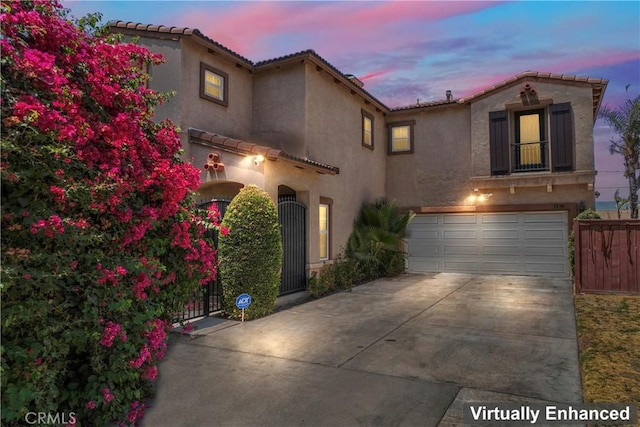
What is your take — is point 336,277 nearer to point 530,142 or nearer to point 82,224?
point 530,142

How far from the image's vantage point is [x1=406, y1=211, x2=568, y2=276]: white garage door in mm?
13875

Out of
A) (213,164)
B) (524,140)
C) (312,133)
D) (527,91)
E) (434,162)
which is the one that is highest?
(527,91)

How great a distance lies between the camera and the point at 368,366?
5.16 meters

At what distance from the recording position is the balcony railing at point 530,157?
555 inches

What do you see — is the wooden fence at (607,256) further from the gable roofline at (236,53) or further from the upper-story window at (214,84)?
the upper-story window at (214,84)

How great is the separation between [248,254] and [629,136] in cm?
1441

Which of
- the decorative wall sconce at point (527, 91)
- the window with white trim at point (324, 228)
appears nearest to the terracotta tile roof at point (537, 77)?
the decorative wall sconce at point (527, 91)

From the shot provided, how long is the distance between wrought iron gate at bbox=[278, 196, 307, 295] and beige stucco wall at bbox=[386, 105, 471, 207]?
6.71 metres

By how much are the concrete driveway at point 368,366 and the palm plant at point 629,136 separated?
26.5 ft

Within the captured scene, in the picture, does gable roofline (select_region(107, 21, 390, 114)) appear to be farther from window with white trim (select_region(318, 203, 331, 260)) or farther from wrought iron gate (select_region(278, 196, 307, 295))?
window with white trim (select_region(318, 203, 331, 260))

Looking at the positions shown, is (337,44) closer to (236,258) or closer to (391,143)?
(391,143)

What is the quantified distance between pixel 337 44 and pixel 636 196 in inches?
462

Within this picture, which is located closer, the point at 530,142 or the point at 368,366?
the point at 368,366

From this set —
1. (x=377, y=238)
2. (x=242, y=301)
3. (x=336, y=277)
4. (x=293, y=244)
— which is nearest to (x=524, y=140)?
(x=377, y=238)
